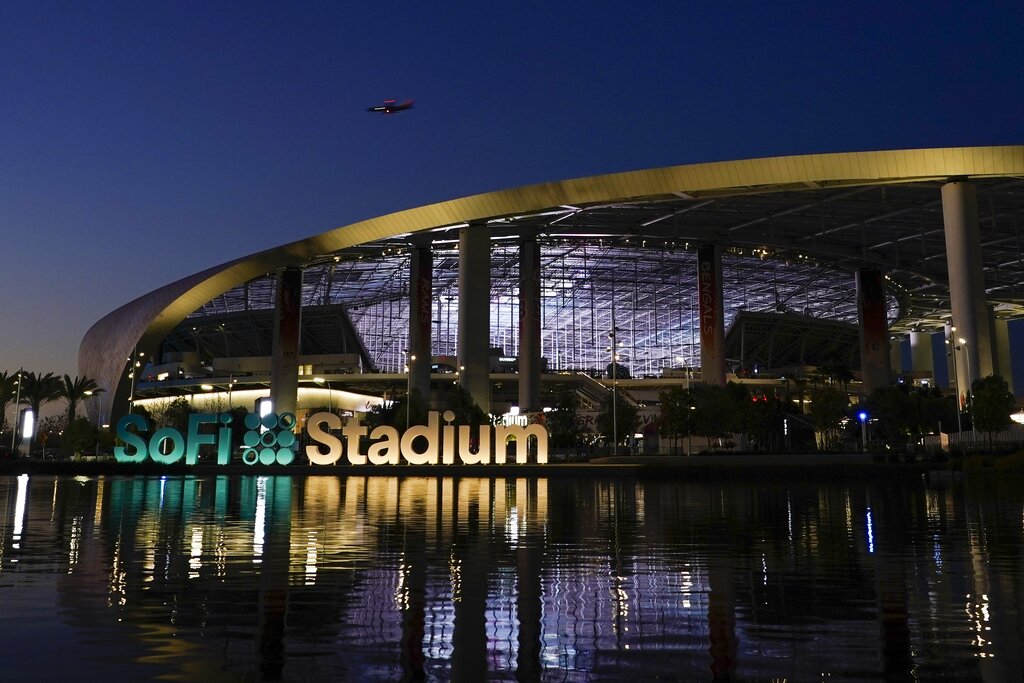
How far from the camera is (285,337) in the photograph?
69.8 meters

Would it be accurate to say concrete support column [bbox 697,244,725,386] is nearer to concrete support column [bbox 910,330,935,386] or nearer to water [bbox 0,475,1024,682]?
water [bbox 0,475,1024,682]

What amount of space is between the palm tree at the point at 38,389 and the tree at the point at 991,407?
200 feet

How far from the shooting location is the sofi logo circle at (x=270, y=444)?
4666 centimetres

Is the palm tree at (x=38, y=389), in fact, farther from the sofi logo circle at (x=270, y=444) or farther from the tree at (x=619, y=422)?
the tree at (x=619, y=422)

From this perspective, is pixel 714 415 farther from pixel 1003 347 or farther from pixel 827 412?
pixel 1003 347

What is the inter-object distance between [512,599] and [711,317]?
61.7 m

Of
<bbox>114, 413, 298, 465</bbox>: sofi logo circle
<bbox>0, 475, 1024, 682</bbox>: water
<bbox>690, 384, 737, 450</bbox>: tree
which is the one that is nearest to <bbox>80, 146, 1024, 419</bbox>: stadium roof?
<bbox>690, 384, 737, 450</bbox>: tree

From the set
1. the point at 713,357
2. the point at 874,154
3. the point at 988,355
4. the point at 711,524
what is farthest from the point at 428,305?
the point at 711,524

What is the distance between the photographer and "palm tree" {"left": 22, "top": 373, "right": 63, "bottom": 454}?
213 feet

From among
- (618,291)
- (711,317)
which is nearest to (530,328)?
(711,317)

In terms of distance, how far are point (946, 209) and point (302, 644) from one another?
45808 millimetres

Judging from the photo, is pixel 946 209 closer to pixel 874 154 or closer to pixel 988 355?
pixel 874 154

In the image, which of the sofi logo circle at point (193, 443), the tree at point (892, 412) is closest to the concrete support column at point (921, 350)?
the tree at point (892, 412)

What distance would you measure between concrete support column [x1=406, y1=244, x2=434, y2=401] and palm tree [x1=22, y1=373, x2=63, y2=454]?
2734 centimetres
